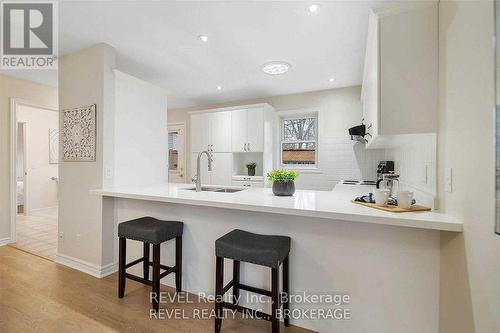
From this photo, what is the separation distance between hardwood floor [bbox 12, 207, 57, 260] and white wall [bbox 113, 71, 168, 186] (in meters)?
1.48

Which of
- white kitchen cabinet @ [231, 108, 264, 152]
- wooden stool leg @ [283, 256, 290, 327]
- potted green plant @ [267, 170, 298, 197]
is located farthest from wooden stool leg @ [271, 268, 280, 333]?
white kitchen cabinet @ [231, 108, 264, 152]

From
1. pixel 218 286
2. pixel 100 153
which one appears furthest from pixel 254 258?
pixel 100 153

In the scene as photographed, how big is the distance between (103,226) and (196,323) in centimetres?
147

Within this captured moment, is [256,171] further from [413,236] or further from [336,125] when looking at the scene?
[413,236]

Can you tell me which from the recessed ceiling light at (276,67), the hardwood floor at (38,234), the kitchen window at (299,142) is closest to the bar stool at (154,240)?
the hardwood floor at (38,234)

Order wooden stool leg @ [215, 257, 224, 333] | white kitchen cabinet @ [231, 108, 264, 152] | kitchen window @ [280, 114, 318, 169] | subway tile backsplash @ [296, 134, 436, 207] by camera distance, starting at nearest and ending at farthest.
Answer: wooden stool leg @ [215, 257, 224, 333]
subway tile backsplash @ [296, 134, 436, 207]
white kitchen cabinet @ [231, 108, 264, 152]
kitchen window @ [280, 114, 318, 169]

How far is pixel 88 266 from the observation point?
2.51 m

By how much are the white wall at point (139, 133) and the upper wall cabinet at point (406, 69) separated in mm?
2568

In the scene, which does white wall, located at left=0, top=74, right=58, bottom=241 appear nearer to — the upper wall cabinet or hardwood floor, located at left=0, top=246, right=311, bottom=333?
hardwood floor, located at left=0, top=246, right=311, bottom=333

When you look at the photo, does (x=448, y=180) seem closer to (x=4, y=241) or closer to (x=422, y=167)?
(x=422, y=167)

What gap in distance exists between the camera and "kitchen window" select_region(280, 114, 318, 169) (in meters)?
4.24

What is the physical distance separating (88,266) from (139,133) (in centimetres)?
160

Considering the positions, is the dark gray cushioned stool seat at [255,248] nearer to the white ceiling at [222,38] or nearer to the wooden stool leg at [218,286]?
the wooden stool leg at [218,286]

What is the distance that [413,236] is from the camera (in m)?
1.39
